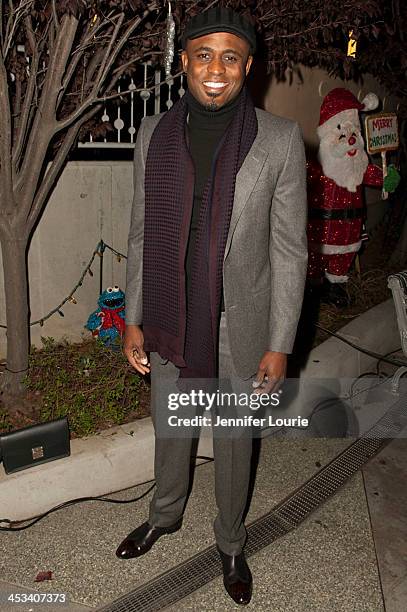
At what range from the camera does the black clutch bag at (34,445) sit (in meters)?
3.05

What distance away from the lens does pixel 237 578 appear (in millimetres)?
2723

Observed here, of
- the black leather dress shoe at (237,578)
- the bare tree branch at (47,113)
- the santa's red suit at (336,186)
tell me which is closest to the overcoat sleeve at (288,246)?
the black leather dress shoe at (237,578)

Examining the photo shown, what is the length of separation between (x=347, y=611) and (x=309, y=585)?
205 millimetres

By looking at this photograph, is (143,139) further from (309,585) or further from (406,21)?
(406,21)

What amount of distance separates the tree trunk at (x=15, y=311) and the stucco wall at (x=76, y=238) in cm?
64

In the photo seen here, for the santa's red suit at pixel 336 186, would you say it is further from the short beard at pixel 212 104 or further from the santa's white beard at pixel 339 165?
the short beard at pixel 212 104

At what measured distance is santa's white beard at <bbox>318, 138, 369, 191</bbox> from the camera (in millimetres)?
5512

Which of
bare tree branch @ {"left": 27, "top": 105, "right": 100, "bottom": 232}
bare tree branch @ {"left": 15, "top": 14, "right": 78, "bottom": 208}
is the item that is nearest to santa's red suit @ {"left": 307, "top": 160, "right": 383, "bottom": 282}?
bare tree branch @ {"left": 27, "top": 105, "right": 100, "bottom": 232}

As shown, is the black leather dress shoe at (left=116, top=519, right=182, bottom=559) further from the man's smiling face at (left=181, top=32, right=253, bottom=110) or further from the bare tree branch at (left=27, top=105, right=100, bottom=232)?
the man's smiling face at (left=181, top=32, right=253, bottom=110)

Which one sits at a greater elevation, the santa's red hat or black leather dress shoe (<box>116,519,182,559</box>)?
the santa's red hat

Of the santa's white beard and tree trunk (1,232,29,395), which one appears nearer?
tree trunk (1,232,29,395)

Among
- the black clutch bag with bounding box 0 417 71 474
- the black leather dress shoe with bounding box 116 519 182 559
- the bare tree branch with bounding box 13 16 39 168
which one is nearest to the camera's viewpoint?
the black leather dress shoe with bounding box 116 519 182 559

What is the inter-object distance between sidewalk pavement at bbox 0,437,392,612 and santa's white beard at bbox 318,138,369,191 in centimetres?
299

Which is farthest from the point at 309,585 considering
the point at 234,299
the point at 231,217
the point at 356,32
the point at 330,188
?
the point at 330,188
